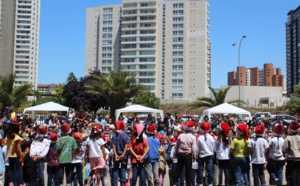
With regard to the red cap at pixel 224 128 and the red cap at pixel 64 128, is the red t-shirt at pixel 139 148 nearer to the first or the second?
the red cap at pixel 64 128

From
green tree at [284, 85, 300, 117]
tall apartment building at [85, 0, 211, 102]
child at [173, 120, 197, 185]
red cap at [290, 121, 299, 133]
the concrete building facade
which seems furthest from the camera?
tall apartment building at [85, 0, 211, 102]

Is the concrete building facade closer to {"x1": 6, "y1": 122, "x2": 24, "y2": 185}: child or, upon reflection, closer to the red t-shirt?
the red t-shirt

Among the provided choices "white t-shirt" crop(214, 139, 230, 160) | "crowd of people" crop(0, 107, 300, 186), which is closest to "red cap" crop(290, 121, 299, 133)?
"crowd of people" crop(0, 107, 300, 186)

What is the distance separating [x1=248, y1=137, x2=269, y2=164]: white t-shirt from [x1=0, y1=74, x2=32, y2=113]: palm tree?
24.3 metres

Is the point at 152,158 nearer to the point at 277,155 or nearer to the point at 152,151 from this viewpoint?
the point at 152,151

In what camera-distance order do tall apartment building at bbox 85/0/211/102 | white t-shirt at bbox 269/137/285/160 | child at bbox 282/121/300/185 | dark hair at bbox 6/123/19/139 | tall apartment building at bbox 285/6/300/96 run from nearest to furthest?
dark hair at bbox 6/123/19/139 → child at bbox 282/121/300/185 → white t-shirt at bbox 269/137/285/160 → tall apartment building at bbox 85/0/211/102 → tall apartment building at bbox 285/6/300/96

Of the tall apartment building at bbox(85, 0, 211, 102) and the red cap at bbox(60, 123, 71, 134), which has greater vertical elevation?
the tall apartment building at bbox(85, 0, 211, 102)

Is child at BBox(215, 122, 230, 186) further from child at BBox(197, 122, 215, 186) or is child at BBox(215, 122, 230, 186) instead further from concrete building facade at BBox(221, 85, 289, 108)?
concrete building facade at BBox(221, 85, 289, 108)

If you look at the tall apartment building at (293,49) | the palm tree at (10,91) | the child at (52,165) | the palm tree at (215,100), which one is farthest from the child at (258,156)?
the tall apartment building at (293,49)

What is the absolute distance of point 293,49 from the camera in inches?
5413

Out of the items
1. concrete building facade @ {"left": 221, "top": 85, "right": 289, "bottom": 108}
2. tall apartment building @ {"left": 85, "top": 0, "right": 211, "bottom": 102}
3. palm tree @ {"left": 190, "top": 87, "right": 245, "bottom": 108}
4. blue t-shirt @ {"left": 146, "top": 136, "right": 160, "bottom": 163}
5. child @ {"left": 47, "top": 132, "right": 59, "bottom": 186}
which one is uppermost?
tall apartment building @ {"left": 85, "top": 0, "right": 211, "bottom": 102}

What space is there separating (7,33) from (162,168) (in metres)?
140

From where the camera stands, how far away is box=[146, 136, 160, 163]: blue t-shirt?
9602mm

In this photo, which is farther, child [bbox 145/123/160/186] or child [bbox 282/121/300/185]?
child [bbox 145/123/160/186]
